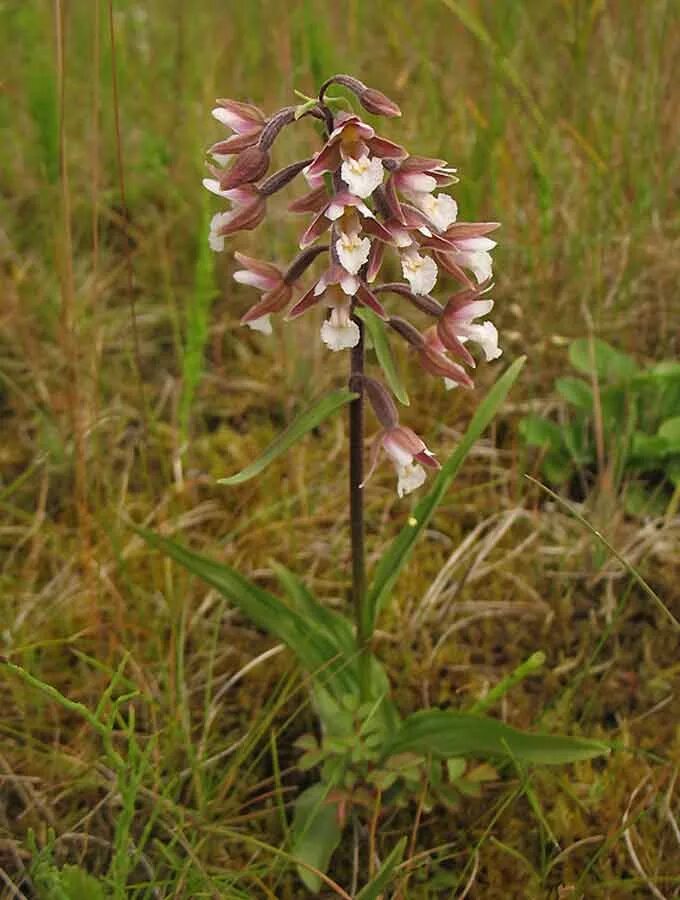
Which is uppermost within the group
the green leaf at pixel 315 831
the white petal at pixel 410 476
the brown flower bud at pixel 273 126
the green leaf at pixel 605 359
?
the brown flower bud at pixel 273 126

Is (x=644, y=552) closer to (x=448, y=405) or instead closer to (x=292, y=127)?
(x=448, y=405)

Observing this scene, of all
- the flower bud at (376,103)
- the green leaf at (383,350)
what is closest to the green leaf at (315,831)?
the green leaf at (383,350)

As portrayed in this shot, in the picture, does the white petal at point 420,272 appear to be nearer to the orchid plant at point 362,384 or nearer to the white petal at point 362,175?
the orchid plant at point 362,384

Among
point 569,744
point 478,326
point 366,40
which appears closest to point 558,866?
point 569,744

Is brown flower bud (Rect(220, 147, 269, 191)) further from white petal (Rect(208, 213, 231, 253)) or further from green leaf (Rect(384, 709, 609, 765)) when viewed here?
green leaf (Rect(384, 709, 609, 765))

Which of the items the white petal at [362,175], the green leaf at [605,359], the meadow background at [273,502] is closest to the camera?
the white petal at [362,175]

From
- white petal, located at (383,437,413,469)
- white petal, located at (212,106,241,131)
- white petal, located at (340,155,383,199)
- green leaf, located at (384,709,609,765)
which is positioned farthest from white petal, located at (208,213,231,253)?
green leaf, located at (384,709,609,765)

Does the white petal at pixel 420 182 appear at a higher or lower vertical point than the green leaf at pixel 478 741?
higher
